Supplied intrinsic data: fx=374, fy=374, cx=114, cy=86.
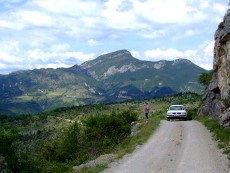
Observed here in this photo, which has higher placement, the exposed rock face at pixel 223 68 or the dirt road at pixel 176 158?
the exposed rock face at pixel 223 68

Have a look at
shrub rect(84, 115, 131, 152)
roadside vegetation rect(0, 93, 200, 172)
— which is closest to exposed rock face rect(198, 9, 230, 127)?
roadside vegetation rect(0, 93, 200, 172)

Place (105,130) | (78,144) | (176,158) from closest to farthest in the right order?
1. (176,158)
2. (105,130)
3. (78,144)

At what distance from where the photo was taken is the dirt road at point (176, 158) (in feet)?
55.1

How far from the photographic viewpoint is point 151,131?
105ft

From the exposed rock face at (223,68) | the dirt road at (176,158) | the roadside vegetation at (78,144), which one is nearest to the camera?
the dirt road at (176,158)

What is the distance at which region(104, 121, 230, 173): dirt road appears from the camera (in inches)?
661

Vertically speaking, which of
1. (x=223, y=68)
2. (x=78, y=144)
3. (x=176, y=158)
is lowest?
(x=78, y=144)

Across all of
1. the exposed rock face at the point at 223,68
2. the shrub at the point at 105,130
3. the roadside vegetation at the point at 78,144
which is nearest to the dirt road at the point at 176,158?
the roadside vegetation at the point at 78,144

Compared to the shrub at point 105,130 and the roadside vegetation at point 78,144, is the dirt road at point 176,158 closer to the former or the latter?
the roadside vegetation at point 78,144

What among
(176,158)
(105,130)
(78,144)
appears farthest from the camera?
(78,144)

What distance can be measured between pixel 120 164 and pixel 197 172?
4.10m

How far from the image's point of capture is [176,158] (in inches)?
763

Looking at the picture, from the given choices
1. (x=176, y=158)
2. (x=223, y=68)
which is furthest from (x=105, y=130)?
(x=176, y=158)

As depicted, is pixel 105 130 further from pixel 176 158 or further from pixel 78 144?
pixel 176 158
